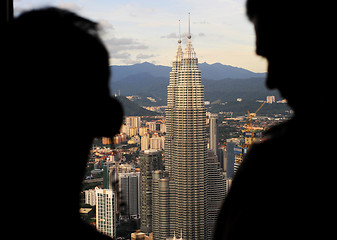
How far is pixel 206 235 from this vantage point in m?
13.9

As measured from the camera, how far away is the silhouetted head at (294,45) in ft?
1.06

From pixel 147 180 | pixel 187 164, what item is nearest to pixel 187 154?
pixel 187 164

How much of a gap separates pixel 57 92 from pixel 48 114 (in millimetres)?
21

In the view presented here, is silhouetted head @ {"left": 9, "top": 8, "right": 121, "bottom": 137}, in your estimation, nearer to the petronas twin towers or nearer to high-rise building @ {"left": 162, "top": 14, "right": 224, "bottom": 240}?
the petronas twin towers

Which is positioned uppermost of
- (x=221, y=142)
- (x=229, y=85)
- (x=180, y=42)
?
(x=180, y=42)

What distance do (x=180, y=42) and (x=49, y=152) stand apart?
1797cm

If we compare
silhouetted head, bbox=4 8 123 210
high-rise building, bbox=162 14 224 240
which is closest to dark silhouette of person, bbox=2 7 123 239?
silhouetted head, bbox=4 8 123 210

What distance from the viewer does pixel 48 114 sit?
1.26 feet

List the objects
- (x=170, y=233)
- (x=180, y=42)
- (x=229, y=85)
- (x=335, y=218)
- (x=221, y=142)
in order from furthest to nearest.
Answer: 1. (x=180, y=42)
2. (x=221, y=142)
3. (x=229, y=85)
4. (x=170, y=233)
5. (x=335, y=218)

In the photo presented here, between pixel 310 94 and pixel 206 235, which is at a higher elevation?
pixel 310 94

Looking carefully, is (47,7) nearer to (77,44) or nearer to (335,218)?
(77,44)

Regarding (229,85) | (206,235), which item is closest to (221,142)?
(229,85)

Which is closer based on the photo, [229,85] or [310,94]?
[310,94]

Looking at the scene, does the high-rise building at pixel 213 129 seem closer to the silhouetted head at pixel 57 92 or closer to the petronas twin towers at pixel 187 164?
the petronas twin towers at pixel 187 164
